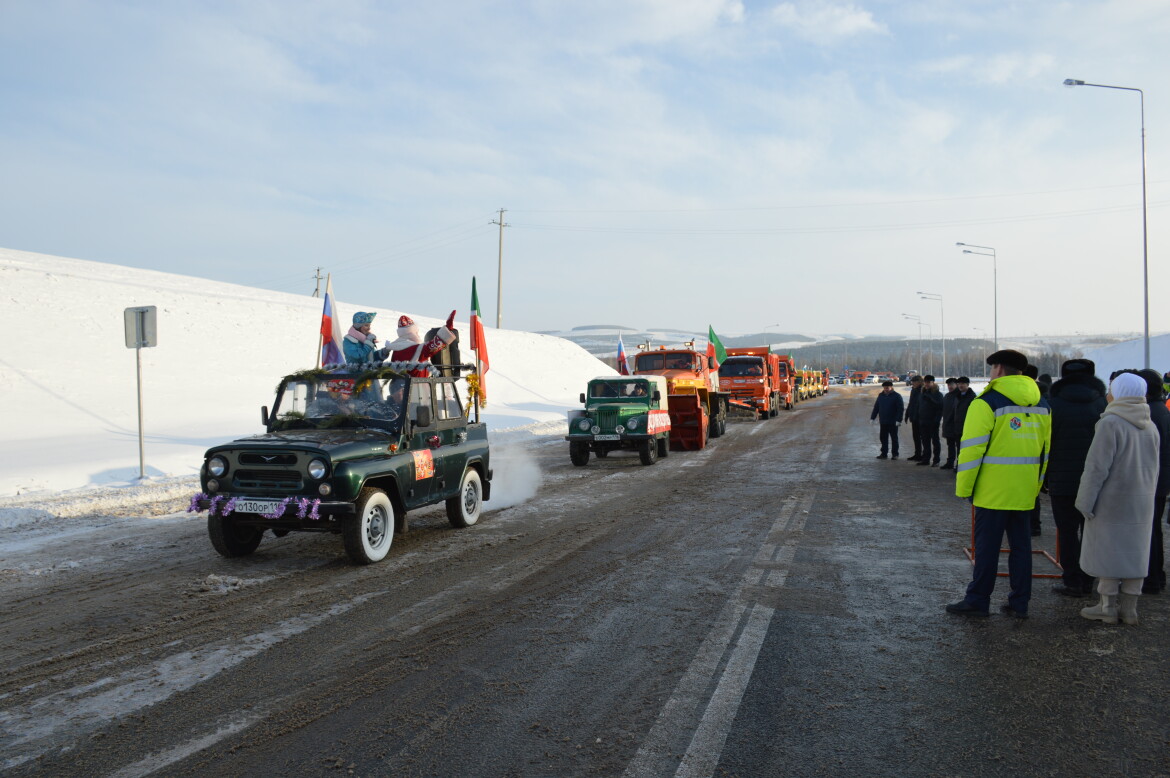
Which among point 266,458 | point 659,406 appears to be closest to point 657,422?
point 659,406

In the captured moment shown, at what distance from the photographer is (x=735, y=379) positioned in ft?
102

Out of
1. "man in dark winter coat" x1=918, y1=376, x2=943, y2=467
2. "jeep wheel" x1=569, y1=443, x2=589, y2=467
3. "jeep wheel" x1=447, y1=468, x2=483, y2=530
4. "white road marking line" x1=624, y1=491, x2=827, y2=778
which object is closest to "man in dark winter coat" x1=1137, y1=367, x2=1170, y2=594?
"white road marking line" x1=624, y1=491, x2=827, y2=778

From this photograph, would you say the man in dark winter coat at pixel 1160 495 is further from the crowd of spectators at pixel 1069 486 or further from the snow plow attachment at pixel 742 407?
the snow plow attachment at pixel 742 407

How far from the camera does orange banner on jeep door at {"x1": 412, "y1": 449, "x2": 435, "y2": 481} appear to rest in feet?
27.4

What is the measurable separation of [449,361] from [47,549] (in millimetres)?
4839

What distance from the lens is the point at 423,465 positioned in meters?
8.49

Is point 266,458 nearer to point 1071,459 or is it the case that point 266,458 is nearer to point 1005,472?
point 1005,472

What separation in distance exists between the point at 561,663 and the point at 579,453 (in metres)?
11.5

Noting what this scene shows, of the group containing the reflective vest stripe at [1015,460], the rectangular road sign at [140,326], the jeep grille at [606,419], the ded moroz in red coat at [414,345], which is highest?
the rectangular road sign at [140,326]

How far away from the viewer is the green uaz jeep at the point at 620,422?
53.5ft

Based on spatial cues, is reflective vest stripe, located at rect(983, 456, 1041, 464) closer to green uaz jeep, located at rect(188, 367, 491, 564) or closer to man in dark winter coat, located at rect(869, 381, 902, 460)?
green uaz jeep, located at rect(188, 367, 491, 564)

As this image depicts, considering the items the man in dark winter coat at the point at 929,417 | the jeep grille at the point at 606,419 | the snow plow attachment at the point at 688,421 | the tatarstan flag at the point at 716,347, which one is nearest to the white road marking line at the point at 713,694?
the jeep grille at the point at 606,419

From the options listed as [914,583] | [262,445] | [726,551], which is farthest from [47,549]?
[914,583]

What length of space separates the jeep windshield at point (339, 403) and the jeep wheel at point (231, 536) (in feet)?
3.56
